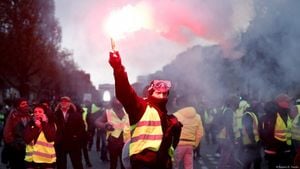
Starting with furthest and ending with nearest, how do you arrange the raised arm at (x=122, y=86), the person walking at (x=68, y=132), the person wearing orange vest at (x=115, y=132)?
the person wearing orange vest at (x=115, y=132) → the person walking at (x=68, y=132) → the raised arm at (x=122, y=86)

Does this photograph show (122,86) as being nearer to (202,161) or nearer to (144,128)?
(144,128)

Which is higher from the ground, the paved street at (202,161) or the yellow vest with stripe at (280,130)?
the yellow vest with stripe at (280,130)

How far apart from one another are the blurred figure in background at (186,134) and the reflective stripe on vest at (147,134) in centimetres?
422

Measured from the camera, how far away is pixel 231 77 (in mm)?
17609

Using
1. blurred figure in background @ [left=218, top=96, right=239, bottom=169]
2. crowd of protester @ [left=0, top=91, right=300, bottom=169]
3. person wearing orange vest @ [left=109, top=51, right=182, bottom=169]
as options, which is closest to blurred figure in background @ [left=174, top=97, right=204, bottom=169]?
crowd of protester @ [left=0, top=91, right=300, bottom=169]

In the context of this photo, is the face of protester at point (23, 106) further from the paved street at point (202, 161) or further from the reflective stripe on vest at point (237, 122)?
the paved street at point (202, 161)

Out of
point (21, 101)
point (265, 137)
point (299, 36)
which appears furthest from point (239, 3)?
point (21, 101)

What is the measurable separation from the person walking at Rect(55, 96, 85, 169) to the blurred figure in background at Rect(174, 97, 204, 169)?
6.91 ft

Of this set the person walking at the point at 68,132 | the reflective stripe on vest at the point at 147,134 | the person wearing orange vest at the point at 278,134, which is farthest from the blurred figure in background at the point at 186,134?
the reflective stripe on vest at the point at 147,134

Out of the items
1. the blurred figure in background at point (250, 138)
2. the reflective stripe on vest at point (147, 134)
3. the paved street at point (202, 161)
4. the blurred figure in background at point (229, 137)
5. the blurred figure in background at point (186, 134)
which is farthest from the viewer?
the paved street at point (202, 161)

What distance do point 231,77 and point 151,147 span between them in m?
11.9

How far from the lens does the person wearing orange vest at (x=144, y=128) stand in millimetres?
5859

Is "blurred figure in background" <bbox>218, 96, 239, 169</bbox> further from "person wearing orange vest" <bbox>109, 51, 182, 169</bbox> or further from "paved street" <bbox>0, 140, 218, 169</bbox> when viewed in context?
"person wearing orange vest" <bbox>109, 51, 182, 169</bbox>

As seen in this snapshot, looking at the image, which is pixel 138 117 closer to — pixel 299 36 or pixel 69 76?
pixel 299 36
